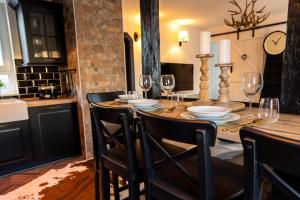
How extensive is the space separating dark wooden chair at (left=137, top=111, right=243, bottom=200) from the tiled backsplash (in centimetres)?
281

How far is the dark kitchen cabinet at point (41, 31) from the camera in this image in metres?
2.70

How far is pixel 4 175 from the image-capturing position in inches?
101

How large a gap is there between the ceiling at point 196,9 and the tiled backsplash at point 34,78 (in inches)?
66.5

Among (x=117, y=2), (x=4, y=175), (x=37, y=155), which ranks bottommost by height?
(x=4, y=175)

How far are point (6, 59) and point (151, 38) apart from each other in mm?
2347

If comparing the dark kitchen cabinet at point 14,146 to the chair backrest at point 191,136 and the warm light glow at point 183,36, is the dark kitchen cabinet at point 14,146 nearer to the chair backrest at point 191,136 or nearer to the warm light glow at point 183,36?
the chair backrest at point 191,136

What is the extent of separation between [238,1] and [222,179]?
150 inches

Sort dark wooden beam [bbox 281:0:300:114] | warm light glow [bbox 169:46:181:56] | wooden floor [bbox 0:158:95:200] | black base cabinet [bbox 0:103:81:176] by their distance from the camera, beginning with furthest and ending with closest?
warm light glow [bbox 169:46:181:56] → black base cabinet [bbox 0:103:81:176] → wooden floor [bbox 0:158:95:200] → dark wooden beam [bbox 281:0:300:114]

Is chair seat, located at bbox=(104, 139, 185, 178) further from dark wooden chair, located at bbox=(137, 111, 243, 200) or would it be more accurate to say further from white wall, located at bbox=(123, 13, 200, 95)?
white wall, located at bbox=(123, 13, 200, 95)

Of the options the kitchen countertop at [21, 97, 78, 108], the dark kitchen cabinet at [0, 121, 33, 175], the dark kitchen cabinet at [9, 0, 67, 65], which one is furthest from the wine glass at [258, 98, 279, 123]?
the dark kitchen cabinet at [9, 0, 67, 65]

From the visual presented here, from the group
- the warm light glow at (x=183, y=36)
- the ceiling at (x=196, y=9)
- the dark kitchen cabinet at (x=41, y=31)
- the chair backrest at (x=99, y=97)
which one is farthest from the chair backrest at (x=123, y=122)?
the warm light glow at (x=183, y=36)

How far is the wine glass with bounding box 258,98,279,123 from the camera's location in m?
0.96

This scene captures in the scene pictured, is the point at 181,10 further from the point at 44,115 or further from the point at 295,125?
the point at 295,125

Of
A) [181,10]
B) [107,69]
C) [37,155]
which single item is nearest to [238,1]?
[181,10]
